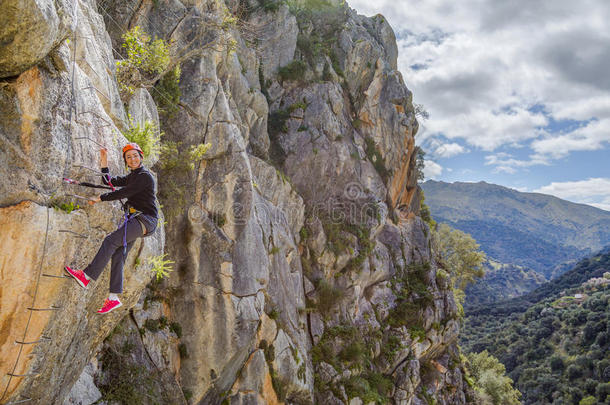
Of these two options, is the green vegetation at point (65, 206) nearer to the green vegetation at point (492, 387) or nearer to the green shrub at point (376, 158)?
the green shrub at point (376, 158)

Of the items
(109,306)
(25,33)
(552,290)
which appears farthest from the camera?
(552,290)

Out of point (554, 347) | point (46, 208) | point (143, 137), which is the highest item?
point (143, 137)

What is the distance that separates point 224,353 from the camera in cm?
1234

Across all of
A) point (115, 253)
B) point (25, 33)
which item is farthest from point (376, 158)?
point (25, 33)

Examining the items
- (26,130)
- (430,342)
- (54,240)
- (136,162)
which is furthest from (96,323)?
(430,342)

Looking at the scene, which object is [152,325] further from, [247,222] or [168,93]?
[168,93]

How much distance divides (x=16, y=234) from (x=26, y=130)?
1.68m

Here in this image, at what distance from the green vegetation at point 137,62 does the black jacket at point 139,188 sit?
4.15 meters

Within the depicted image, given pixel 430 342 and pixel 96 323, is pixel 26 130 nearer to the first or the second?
pixel 96 323

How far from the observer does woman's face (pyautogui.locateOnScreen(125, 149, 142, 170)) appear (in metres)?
6.31

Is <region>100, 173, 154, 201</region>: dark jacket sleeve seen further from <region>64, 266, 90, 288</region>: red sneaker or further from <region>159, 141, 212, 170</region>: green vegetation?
<region>159, 141, 212, 170</region>: green vegetation

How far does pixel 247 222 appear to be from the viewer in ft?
46.0

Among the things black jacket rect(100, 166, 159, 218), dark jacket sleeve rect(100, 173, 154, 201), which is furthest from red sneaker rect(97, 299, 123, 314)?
dark jacket sleeve rect(100, 173, 154, 201)

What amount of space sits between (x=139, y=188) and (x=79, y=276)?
186 centimetres
